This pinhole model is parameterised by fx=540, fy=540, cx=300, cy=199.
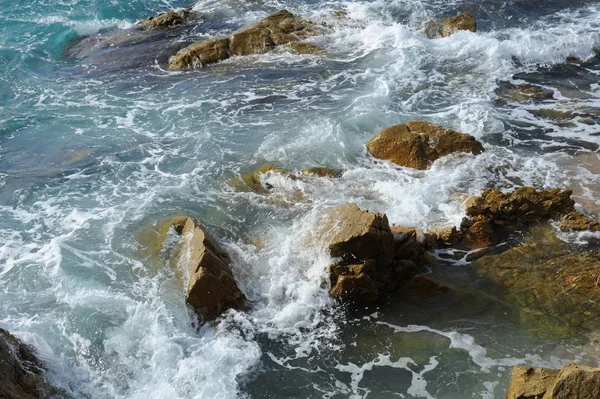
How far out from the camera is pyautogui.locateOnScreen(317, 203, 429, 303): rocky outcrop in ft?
25.4

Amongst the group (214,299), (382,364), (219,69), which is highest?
(219,69)

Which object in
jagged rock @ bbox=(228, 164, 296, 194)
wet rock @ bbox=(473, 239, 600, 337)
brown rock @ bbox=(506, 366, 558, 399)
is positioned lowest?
wet rock @ bbox=(473, 239, 600, 337)

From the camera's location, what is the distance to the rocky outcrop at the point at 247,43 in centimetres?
1645

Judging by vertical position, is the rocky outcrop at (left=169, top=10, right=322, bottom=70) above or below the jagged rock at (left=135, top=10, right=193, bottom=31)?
below

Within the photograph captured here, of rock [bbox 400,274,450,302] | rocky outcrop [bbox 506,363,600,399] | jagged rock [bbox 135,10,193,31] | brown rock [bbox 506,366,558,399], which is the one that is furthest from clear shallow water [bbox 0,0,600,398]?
jagged rock [bbox 135,10,193,31]

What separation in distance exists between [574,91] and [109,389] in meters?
12.8

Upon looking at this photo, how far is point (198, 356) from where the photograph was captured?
23.6 feet

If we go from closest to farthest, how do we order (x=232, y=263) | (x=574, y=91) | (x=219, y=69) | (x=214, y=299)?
(x=214, y=299), (x=232, y=263), (x=574, y=91), (x=219, y=69)

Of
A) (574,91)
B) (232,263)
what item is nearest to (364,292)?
(232,263)

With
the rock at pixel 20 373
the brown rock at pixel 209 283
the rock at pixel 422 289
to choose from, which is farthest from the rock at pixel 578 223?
the rock at pixel 20 373

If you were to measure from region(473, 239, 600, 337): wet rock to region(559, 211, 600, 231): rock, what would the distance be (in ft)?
1.34

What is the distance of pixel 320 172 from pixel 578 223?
4.60m

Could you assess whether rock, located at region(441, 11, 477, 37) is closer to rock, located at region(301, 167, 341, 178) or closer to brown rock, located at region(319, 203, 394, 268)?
rock, located at region(301, 167, 341, 178)

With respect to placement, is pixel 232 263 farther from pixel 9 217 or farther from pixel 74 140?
pixel 74 140
